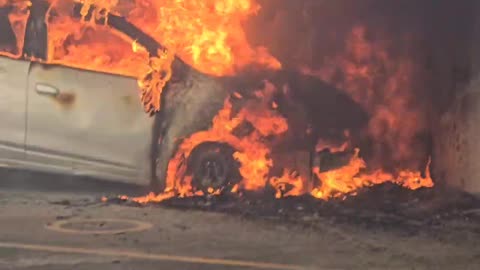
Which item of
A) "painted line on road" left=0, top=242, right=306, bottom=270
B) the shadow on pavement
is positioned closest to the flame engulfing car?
the shadow on pavement

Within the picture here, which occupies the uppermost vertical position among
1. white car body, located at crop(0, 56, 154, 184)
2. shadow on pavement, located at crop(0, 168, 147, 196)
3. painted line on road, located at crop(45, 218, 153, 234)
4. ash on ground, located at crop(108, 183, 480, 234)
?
white car body, located at crop(0, 56, 154, 184)

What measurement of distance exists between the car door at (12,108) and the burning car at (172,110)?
1 cm

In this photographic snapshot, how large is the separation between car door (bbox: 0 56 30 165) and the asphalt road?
0.61 meters

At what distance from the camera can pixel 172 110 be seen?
7176 millimetres

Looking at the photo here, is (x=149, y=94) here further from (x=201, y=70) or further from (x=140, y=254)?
(x=140, y=254)

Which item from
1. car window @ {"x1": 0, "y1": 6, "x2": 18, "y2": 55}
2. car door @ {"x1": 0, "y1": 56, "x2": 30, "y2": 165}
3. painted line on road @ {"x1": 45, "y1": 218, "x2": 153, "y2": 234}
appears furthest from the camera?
car window @ {"x1": 0, "y1": 6, "x2": 18, "y2": 55}

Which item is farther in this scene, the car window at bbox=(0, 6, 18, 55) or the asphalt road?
the car window at bbox=(0, 6, 18, 55)

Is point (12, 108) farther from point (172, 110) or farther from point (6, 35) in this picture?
point (172, 110)

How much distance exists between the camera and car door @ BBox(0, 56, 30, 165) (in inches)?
284

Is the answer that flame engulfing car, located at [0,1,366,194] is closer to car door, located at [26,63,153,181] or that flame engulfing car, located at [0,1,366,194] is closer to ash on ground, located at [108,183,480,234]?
car door, located at [26,63,153,181]

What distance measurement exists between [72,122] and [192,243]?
2.66 meters

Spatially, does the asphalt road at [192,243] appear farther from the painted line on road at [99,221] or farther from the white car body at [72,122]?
the white car body at [72,122]

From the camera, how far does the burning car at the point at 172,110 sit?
7102mm

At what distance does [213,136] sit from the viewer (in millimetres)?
7062
